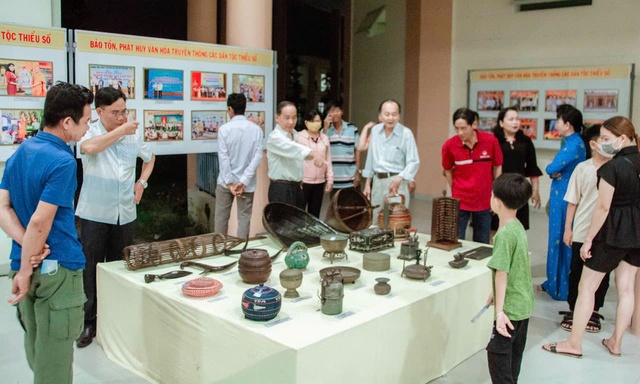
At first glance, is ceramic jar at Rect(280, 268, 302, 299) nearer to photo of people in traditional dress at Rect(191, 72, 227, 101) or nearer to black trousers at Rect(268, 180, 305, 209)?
black trousers at Rect(268, 180, 305, 209)

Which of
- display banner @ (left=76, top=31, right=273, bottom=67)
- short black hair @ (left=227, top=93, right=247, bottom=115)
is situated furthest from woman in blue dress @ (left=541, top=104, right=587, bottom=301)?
display banner @ (left=76, top=31, right=273, bottom=67)

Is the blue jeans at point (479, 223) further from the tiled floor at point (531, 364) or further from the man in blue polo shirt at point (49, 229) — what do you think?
the man in blue polo shirt at point (49, 229)

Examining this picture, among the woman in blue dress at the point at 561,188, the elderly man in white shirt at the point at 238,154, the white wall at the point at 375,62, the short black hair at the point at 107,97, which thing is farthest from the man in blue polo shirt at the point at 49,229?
the white wall at the point at 375,62

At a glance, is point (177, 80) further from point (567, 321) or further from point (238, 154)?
point (567, 321)

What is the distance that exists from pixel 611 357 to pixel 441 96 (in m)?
6.46

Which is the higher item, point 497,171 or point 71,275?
point 497,171

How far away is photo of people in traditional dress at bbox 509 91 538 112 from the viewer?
8.73 m

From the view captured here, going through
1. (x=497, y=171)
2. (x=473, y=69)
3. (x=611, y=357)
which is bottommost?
(x=611, y=357)

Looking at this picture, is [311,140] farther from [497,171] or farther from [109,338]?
[109,338]

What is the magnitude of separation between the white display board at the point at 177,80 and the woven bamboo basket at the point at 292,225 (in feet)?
5.87

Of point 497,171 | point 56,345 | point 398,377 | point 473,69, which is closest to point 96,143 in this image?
point 56,345

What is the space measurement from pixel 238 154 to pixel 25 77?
1755mm

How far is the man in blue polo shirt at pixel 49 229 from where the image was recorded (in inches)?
92.6

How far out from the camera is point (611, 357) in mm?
3711
